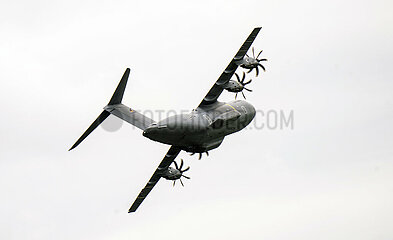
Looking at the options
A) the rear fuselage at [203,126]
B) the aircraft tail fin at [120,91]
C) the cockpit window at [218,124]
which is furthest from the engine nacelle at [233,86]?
the aircraft tail fin at [120,91]

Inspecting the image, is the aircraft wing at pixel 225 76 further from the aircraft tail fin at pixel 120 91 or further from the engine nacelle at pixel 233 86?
the aircraft tail fin at pixel 120 91

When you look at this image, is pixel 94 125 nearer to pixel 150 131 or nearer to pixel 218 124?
pixel 150 131

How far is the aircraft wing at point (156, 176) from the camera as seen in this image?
216 feet

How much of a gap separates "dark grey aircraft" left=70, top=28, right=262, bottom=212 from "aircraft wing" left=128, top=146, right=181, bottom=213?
1279 mm

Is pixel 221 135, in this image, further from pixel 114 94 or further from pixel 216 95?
pixel 114 94

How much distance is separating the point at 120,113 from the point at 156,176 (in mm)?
7726

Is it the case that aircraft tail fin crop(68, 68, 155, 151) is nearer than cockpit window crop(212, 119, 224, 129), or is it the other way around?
cockpit window crop(212, 119, 224, 129)

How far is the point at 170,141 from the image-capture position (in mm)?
59281

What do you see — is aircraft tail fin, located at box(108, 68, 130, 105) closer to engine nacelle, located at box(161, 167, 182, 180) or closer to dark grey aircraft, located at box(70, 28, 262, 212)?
dark grey aircraft, located at box(70, 28, 262, 212)

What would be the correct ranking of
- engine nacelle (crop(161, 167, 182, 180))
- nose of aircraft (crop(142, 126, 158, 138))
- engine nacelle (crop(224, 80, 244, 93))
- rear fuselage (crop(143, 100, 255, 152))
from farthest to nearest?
1. engine nacelle (crop(161, 167, 182, 180))
2. engine nacelle (crop(224, 80, 244, 93))
3. rear fuselage (crop(143, 100, 255, 152))
4. nose of aircraft (crop(142, 126, 158, 138))

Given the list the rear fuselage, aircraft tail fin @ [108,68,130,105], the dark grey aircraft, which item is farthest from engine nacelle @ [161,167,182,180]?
aircraft tail fin @ [108,68,130,105]

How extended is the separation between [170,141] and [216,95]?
5.25 m

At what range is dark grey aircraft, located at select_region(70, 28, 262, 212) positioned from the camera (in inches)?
2320

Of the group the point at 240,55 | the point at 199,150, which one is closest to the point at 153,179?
the point at 199,150
